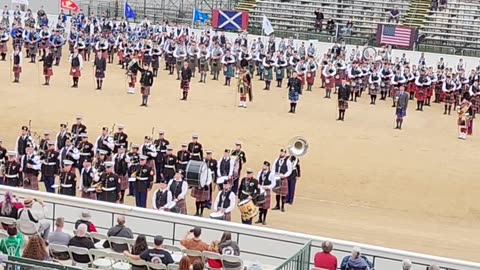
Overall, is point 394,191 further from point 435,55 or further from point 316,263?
point 435,55

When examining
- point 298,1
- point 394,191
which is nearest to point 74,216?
point 394,191

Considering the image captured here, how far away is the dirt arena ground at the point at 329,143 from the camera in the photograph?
1602 centimetres

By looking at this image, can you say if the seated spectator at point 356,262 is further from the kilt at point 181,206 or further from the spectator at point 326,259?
the kilt at point 181,206

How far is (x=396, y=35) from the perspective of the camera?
37250 millimetres

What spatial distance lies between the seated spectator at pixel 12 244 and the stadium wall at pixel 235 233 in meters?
2.62

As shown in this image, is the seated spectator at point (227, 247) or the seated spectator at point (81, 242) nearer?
the seated spectator at point (81, 242)

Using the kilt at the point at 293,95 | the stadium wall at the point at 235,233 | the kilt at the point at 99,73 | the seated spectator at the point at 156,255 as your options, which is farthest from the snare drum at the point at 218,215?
the kilt at the point at 99,73

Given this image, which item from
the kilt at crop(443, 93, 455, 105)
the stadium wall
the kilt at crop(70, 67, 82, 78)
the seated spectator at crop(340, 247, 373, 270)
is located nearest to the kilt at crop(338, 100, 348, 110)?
the kilt at crop(443, 93, 455, 105)

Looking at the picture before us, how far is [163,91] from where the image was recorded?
28.2 metres

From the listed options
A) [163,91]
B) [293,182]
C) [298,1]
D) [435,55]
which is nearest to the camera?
[293,182]

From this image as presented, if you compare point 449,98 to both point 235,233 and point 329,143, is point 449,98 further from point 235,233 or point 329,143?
point 235,233

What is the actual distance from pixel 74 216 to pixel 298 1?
30938 mm

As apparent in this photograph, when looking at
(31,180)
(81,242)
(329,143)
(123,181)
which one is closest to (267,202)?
(123,181)

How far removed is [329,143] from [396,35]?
16.6 metres
